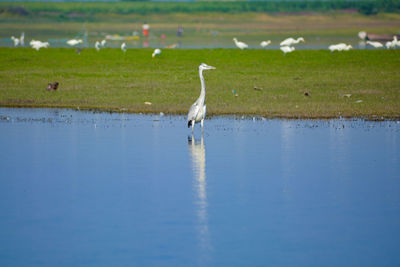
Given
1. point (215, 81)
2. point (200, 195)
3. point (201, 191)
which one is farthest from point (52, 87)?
point (200, 195)

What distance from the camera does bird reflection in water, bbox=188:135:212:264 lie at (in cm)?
1061

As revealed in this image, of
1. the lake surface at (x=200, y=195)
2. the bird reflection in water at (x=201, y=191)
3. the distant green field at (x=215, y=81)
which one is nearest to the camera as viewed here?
the lake surface at (x=200, y=195)

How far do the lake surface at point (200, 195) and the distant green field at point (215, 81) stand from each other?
14.1 feet

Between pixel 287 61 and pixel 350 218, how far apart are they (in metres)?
30.5

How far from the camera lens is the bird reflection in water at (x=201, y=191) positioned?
1061cm

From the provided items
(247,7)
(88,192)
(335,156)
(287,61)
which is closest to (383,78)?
(287,61)

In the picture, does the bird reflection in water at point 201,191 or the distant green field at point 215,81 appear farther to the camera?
the distant green field at point 215,81

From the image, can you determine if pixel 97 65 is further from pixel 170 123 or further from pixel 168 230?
pixel 168 230

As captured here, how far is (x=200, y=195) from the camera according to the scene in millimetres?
13422

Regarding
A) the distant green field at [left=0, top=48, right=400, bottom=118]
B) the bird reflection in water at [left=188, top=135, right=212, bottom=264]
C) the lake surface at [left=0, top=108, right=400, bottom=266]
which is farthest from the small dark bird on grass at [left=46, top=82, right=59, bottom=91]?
the bird reflection in water at [left=188, top=135, right=212, bottom=264]

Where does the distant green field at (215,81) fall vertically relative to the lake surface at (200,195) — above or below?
above

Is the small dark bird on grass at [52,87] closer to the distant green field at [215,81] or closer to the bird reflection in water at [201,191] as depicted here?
the distant green field at [215,81]

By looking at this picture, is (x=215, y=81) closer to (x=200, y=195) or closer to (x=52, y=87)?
(x=52, y=87)

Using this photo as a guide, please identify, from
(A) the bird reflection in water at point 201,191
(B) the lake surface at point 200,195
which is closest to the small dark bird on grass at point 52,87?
(B) the lake surface at point 200,195
